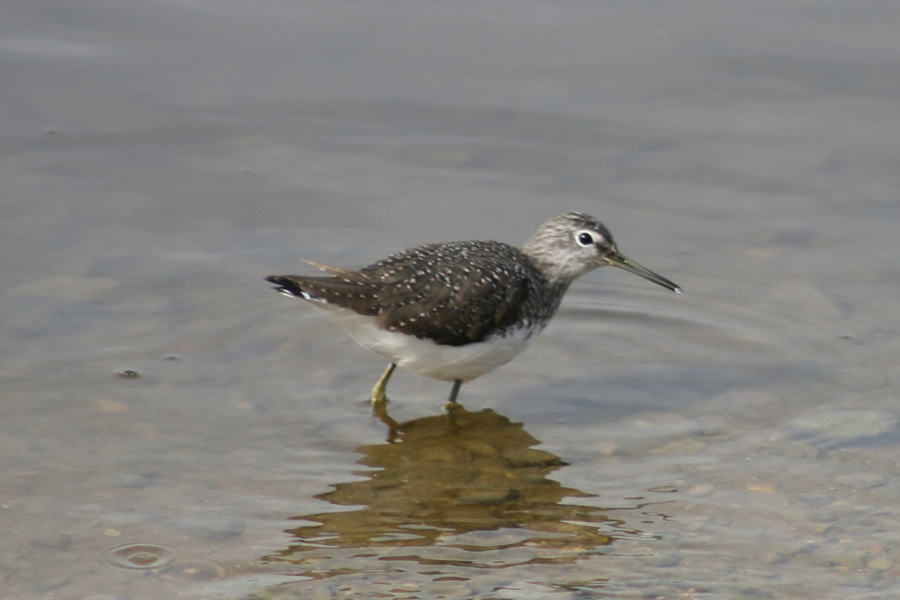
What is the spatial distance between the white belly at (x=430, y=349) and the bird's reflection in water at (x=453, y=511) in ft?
1.19

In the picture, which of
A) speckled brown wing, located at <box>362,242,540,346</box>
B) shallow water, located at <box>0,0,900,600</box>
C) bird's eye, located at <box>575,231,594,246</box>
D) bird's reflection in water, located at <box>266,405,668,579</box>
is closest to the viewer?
Answer: bird's reflection in water, located at <box>266,405,668,579</box>

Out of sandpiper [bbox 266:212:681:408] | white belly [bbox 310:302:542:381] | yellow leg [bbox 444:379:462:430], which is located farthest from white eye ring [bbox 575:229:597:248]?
yellow leg [bbox 444:379:462:430]

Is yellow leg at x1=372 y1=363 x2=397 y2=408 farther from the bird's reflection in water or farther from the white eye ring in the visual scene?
the white eye ring

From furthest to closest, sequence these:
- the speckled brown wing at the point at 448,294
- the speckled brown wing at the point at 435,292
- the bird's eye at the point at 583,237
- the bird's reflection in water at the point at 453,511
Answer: the bird's eye at the point at 583,237 < the speckled brown wing at the point at 448,294 < the speckled brown wing at the point at 435,292 < the bird's reflection in water at the point at 453,511

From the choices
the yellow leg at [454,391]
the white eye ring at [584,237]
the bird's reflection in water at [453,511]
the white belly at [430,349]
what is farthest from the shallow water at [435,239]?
the white eye ring at [584,237]

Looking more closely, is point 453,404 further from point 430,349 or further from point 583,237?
point 583,237

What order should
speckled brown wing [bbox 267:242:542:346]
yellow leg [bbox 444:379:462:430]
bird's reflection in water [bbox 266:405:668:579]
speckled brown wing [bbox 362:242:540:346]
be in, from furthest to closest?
yellow leg [bbox 444:379:462:430]
speckled brown wing [bbox 362:242:540:346]
speckled brown wing [bbox 267:242:542:346]
bird's reflection in water [bbox 266:405:668:579]

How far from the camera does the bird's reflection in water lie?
6.08 metres

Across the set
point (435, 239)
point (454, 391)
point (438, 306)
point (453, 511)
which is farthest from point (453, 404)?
point (435, 239)

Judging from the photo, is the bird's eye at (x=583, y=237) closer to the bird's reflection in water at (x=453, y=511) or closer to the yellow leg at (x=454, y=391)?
the yellow leg at (x=454, y=391)

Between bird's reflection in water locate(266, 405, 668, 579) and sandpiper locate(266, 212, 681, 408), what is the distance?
0.46 meters

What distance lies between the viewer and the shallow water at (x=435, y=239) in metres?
6.20

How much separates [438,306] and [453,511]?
1517mm

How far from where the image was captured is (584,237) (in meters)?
8.55
